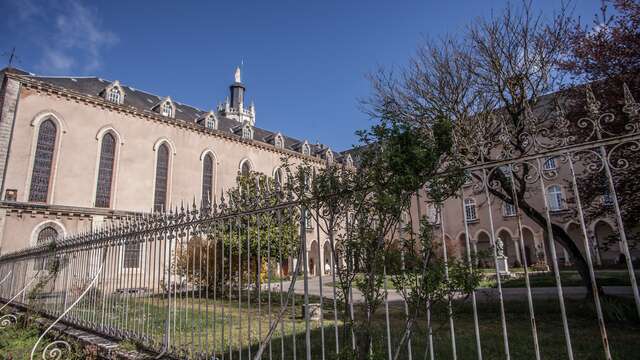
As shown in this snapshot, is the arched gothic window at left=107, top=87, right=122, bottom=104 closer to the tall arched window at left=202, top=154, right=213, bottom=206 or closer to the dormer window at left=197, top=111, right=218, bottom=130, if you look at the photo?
the dormer window at left=197, top=111, right=218, bottom=130

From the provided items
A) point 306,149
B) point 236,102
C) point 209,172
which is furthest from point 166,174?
point 236,102

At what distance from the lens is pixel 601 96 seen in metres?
7.39

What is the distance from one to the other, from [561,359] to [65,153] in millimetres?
23737

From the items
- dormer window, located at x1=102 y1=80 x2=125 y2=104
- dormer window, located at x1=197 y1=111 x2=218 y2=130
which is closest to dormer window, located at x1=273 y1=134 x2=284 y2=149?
dormer window, located at x1=197 y1=111 x2=218 y2=130

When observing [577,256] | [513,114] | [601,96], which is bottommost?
[577,256]

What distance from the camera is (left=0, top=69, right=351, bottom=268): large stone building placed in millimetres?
18484

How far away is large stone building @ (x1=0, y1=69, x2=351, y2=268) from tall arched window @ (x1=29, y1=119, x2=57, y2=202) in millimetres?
44

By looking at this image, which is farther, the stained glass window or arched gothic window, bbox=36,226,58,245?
arched gothic window, bbox=36,226,58,245

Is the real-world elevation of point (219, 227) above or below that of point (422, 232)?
above

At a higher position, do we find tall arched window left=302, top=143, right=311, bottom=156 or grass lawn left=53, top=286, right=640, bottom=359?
tall arched window left=302, top=143, right=311, bottom=156

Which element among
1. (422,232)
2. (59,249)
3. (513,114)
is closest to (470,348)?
(422,232)

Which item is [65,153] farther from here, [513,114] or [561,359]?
[561,359]

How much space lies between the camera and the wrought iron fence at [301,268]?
8.52ft

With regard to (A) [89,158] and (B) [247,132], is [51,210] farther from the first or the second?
(B) [247,132]
